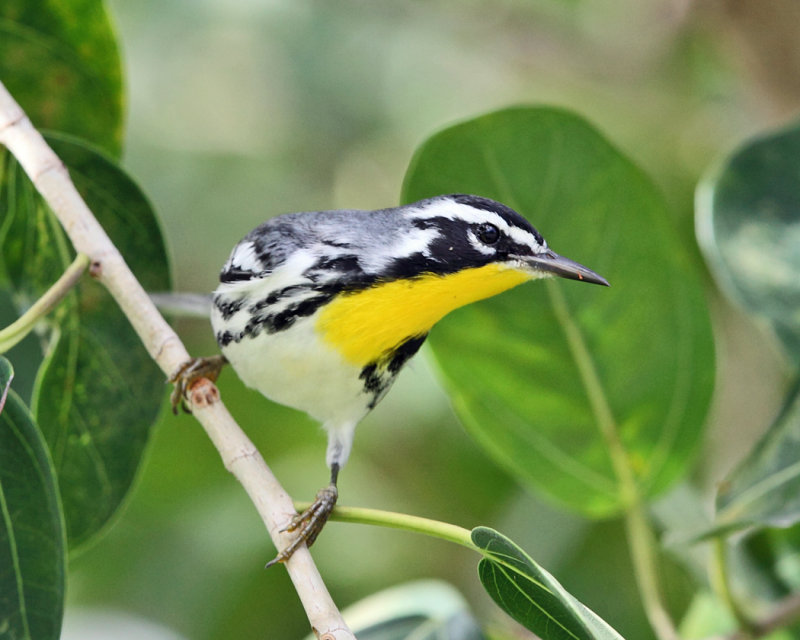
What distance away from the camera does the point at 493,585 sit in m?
1.52

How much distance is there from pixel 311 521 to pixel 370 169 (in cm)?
345

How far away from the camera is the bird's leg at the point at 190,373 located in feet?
5.96

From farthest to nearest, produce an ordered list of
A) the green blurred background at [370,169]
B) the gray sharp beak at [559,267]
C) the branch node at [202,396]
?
the green blurred background at [370,169] < the gray sharp beak at [559,267] < the branch node at [202,396]

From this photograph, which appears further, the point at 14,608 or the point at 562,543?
the point at 562,543

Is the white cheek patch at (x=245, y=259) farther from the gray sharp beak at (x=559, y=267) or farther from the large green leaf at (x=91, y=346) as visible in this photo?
the gray sharp beak at (x=559, y=267)

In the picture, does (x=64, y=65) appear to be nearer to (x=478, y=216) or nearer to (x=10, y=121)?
(x=10, y=121)

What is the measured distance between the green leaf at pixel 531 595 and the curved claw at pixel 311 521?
0.96 feet

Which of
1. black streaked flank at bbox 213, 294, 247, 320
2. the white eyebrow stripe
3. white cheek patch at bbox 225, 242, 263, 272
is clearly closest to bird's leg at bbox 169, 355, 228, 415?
black streaked flank at bbox 213, 294, 247, 320

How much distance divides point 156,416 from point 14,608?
0.61m

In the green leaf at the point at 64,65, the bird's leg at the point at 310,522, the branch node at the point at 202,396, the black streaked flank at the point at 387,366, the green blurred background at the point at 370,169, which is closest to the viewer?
the bird's leg at the point at 310,522

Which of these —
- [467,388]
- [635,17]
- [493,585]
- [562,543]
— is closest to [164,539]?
[562,543]

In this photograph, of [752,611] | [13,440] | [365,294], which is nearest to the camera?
[13,440]

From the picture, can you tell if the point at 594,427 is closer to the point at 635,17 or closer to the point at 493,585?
the point at 493,585

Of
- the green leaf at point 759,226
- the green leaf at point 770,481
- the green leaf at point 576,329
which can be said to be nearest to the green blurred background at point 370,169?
the green leaf at point 576,329
